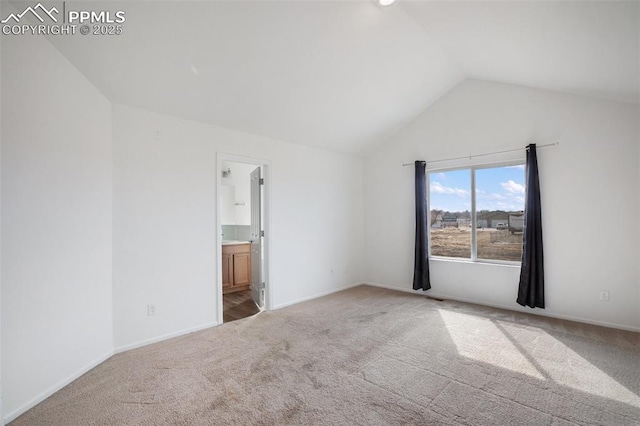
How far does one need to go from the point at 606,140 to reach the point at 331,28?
3.39m

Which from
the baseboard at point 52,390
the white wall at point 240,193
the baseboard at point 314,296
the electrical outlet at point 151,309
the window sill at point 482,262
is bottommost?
the baseboard at point 314,296

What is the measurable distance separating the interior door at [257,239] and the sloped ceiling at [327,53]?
79 centimetres

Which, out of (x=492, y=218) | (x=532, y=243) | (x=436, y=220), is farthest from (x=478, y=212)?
(x=532, y=243)

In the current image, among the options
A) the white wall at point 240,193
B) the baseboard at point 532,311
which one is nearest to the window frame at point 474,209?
the baseboard at point 532,311

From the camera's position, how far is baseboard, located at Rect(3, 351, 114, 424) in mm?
1853

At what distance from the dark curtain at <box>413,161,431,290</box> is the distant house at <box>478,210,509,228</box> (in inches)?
30.9

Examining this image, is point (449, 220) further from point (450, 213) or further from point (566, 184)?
point (566, 184)


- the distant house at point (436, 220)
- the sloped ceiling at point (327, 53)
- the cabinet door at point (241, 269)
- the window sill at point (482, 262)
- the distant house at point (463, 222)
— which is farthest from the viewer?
the cabinet door at point (241, 269)

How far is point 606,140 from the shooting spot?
11.1 feet

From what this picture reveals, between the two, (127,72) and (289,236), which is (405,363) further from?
(127,72)

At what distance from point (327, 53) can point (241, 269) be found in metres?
3.70

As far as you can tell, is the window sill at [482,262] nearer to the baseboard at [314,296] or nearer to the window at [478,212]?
the window at [478,212]

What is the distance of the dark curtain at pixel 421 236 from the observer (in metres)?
4.70

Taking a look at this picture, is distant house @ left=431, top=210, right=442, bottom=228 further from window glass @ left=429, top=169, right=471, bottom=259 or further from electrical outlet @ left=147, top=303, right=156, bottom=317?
electrical outlet @ left=147, top=303, right=156, bottom=317
